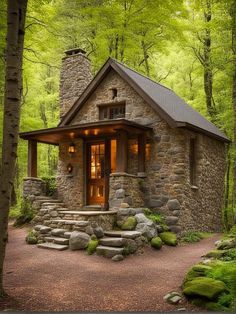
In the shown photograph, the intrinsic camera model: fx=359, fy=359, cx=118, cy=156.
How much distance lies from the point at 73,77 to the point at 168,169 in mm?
6476

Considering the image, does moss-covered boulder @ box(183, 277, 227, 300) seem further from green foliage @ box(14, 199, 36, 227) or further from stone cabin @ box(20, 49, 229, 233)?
green foliage @ box(14, 199, 36, 227)

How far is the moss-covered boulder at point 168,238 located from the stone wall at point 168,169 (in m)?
0.72

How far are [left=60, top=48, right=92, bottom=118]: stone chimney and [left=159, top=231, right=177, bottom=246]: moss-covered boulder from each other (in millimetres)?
7497

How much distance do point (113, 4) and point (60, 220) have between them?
11412mm

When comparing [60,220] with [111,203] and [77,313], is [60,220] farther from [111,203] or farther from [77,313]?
[77,313]

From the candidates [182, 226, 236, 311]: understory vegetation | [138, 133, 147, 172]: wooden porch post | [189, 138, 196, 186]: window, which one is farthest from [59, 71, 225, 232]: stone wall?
[182, 226, 236, 311]: understory vegetation

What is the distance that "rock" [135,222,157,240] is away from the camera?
10242mm

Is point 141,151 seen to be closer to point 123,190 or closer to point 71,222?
point 123,190

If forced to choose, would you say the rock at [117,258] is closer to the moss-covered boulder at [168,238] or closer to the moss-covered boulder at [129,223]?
the moss-covered boulder at [129,223]

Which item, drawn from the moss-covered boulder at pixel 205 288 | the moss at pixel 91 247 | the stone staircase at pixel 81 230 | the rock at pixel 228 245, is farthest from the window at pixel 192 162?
the moss-covered boulder at pixel 205 288

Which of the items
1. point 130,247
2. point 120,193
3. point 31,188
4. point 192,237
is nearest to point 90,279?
point 130,247

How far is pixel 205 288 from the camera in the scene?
546cm

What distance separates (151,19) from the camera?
17.4 m

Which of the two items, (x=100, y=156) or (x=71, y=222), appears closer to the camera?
(x=71, y=222)
